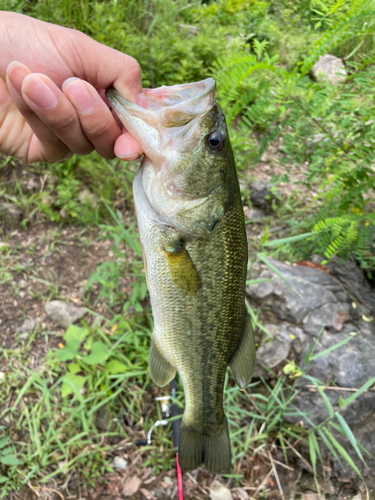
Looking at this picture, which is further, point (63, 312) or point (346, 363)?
point (63, 312)

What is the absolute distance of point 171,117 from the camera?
131 centimetres

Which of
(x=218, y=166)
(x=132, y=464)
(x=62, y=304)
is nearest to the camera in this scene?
(x=218, y=166)

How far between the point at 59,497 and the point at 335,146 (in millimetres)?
3498

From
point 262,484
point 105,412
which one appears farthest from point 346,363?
point 105,412

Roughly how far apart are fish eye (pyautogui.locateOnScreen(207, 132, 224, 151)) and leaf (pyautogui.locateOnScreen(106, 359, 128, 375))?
1869 mm

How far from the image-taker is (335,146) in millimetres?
2850

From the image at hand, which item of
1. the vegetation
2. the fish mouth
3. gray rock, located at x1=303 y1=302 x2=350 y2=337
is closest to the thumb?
the fish mouth

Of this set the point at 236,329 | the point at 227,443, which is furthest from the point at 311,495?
the point at 236,329

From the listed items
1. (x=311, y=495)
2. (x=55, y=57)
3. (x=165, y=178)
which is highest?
(x=55, y=57)

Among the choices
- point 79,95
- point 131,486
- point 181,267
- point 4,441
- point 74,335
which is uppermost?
point 79,95

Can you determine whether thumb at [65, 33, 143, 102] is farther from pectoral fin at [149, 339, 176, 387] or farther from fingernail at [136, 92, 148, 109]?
pectoral fin at [149, 339, 176, 387]

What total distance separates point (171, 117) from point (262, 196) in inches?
124

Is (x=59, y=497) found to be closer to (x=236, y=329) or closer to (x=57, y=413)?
(x=57, y=413)

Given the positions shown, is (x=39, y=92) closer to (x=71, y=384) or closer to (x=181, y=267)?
(x=181, y=267)
